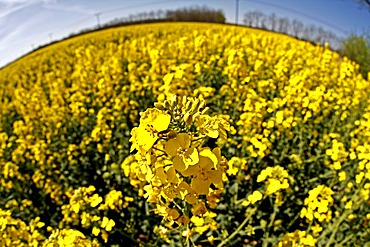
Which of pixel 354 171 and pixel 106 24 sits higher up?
pixel 106 24

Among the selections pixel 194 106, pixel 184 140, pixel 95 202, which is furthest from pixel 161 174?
pixel 95 202

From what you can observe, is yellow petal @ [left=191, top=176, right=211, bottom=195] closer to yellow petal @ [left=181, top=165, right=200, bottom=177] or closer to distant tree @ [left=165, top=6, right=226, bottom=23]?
yellow petal @ [left=181, top=165, right=200, bottom=177]

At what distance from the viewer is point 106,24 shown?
28.6 metres

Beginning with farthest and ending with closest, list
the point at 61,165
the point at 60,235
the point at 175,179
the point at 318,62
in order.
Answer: the point at 318,62, the point at 61,165, the point at 60,235, the point at 175,179

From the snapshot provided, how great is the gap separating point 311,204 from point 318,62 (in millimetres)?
4317

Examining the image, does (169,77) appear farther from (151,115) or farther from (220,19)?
(220,19)

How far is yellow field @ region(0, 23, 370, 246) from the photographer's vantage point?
4.20 feet

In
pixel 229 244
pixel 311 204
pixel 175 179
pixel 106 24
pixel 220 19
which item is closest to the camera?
pixel 175 179

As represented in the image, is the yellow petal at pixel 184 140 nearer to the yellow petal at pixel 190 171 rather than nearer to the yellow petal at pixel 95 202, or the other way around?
the yellow petal at pixel 190 171

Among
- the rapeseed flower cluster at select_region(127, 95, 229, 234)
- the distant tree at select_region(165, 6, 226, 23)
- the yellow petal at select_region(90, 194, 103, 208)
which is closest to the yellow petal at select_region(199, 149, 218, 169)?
the rapeseed flower cluster at select_region(127, 95, 229, 234)

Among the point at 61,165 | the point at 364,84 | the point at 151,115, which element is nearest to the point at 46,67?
the point at 61,165

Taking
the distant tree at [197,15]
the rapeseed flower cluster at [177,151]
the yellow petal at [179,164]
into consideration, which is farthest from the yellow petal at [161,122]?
the distant tree at [197,15]

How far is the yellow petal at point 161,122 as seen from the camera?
3.90 ft

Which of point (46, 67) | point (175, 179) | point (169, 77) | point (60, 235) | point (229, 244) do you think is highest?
point (46, 67)
